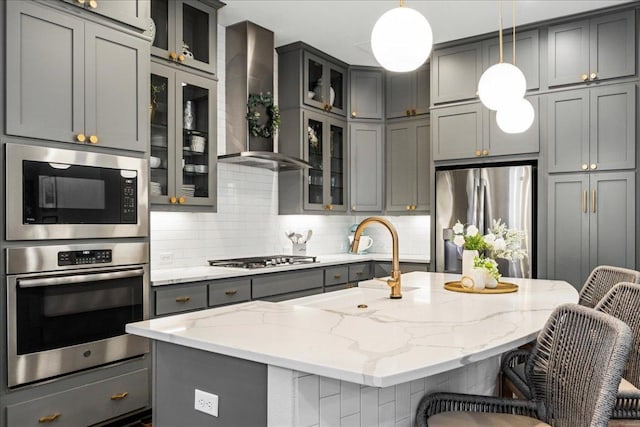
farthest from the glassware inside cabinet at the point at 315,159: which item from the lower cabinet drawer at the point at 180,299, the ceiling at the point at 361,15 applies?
the lower cabinet drawer at the point at 180,299

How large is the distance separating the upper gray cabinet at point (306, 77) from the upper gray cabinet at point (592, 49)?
82.5 inches

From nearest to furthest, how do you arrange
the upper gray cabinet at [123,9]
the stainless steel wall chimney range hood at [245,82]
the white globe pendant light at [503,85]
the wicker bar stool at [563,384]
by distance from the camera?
1. the wicker bar stool at [563,384]
2. the white globe pendant light at [503,85]
3. the upper gray cabinet at [123,9]
4. the stainless steel wall chimney range hood at [245,82]

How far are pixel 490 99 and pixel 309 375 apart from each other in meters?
1.78

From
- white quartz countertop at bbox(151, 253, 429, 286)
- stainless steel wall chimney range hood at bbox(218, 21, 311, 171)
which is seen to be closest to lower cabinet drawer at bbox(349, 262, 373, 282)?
white quartz countertop at bbox(151, 253, 429, 286)

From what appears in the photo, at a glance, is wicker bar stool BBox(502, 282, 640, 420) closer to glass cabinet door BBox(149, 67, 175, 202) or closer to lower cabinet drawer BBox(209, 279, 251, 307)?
lower cabinet drawer BBox(209, 279, 251, 307)

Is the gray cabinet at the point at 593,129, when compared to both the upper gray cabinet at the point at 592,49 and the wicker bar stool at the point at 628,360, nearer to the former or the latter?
the upper gray cabinet at the point at 592,49

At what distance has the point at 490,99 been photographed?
255 centimetres

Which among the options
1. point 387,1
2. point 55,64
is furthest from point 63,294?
point 387,1

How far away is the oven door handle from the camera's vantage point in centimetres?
256

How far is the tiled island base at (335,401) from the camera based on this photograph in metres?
1.38

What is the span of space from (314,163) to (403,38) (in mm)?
3333

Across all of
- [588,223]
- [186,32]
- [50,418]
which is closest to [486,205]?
[588,223]

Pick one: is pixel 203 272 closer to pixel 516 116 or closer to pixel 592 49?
pixel 516 116

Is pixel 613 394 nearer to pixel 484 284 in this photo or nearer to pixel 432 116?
pixel 484 284
